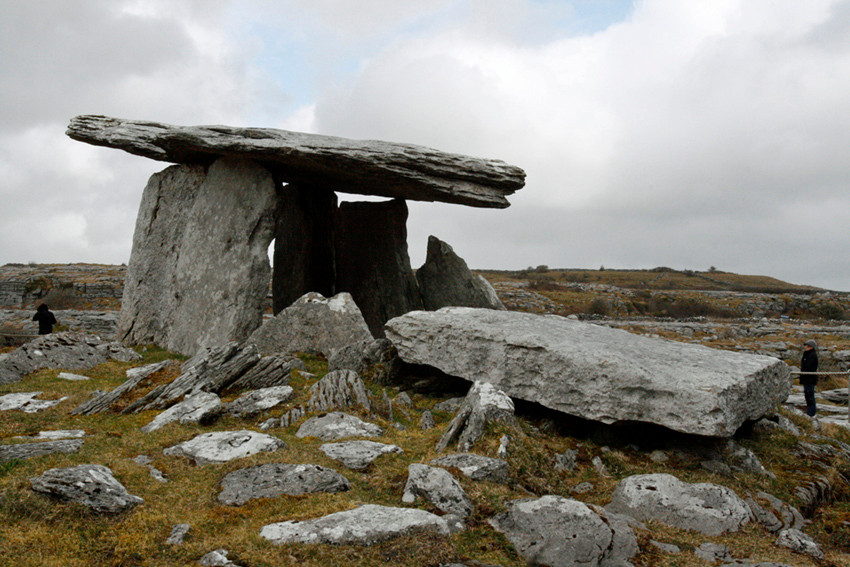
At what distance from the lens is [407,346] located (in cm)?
1204

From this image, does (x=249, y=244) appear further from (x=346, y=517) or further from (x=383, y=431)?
(x=346, y=517)

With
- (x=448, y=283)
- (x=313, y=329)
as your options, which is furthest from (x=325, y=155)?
(x=448, y=283)

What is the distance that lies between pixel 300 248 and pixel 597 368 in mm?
12810

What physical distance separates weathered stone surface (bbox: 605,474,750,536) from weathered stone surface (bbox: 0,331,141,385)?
11.7m

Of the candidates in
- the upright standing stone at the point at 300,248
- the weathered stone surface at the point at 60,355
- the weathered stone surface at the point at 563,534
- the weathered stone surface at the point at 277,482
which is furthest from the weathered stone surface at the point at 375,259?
the weathered stone surface at the point at 563,534

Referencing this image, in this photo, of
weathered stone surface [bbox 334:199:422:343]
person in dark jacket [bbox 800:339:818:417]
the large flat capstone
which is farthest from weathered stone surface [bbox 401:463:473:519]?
weathered stone surface [bbox 334:199:422:343]

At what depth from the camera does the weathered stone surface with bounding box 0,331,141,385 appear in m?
13.6

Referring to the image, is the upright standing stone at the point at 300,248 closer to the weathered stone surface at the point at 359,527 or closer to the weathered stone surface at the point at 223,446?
the weathered stone surface at the point at 223,446

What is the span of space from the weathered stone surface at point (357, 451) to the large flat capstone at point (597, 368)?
2.71 metres

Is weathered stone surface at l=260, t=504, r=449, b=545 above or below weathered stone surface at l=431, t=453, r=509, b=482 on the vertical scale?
below

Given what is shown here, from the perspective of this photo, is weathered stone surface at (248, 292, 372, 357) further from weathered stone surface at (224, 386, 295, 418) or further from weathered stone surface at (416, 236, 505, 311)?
weathered stone surface at (416, 236, 505, 311)

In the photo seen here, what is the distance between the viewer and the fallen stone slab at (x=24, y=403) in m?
10.7

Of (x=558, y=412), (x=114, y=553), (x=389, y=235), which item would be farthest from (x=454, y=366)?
(x=389, y=235)

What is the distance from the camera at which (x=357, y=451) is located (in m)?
8.32
